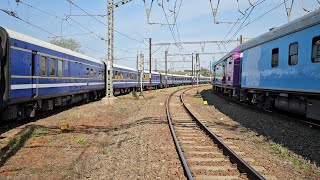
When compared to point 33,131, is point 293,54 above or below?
above

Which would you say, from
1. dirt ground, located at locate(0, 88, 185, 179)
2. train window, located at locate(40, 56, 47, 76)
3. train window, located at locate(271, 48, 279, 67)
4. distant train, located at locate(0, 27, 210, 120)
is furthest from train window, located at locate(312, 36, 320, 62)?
train window, located at locate(40, 56, 47, 76)

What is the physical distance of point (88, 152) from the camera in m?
8.95

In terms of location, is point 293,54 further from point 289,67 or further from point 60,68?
point 60,68

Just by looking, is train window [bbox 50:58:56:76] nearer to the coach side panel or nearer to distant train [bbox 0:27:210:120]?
distant train [bbox 0:27:210:120]

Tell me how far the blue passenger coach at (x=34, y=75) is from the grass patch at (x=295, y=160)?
7.91 m

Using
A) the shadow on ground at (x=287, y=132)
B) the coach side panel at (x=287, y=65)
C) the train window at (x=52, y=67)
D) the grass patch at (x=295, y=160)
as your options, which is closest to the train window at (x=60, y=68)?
the train window at (x=52, y=67)

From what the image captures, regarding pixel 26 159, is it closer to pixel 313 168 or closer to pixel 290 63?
pixel 313 168

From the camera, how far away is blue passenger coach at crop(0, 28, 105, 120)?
11.2 meters

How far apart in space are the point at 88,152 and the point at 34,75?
627 cm

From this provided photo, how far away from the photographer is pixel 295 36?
476 inches

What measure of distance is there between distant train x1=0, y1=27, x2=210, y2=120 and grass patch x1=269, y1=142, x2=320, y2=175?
311 inches

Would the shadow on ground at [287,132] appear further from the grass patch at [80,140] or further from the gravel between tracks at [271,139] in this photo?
the grass patch at [80,140]

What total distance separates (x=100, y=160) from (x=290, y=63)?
25.3 ft

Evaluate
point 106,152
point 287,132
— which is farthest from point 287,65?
point 106,152
